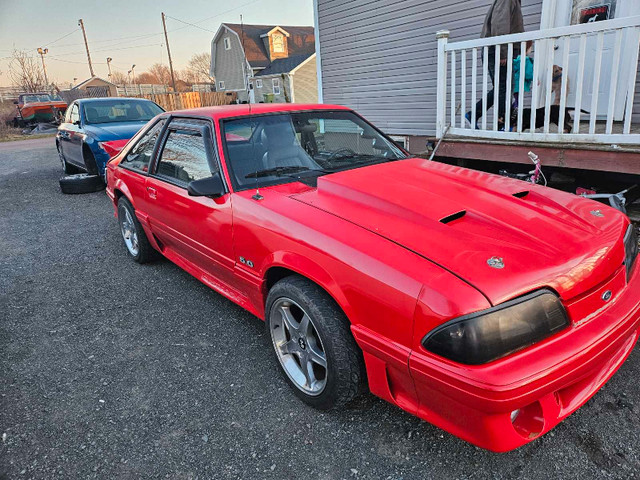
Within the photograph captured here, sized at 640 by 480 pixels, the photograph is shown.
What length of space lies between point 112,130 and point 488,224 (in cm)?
770

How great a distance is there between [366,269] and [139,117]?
27.2ft

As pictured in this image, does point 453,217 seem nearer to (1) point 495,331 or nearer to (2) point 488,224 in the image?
(2) point 488,224

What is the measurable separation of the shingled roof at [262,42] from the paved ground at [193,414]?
35406 millimetres

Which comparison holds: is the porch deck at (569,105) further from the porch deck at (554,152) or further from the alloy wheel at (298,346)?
the alloy wheel at (298,346)

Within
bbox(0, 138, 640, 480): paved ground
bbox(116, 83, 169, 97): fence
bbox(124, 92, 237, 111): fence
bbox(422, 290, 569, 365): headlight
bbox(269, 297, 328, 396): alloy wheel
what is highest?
bbox(116, 83, 169, 97): fence

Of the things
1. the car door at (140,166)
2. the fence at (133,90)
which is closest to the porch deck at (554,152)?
the car door at (140,166)

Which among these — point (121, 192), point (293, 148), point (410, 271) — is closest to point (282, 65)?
point (121, 192)

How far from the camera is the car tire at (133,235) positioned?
169 inches

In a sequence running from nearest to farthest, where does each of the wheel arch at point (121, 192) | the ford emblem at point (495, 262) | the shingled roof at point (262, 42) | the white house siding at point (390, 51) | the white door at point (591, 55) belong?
the ford emblem at point (495, 262), the wheel arch at point (121, 192), the white door at point (591, 55), the white house siding at point (390, 51), the shingled roof at point (262, 42)

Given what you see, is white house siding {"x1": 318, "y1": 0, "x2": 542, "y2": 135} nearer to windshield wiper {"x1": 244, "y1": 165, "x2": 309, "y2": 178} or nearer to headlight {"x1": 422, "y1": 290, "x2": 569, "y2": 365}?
windshield wiper {"x1": 244, "y1": 165, "x2": 309, "y2": 178}

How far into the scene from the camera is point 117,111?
879 centimetres

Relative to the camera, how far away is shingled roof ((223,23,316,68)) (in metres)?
36.1

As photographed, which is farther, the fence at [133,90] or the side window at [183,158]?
the fence at [133,90]

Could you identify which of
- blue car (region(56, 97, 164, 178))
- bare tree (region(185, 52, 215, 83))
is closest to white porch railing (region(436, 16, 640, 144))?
blue car (region(56, 97, 164, 178))
